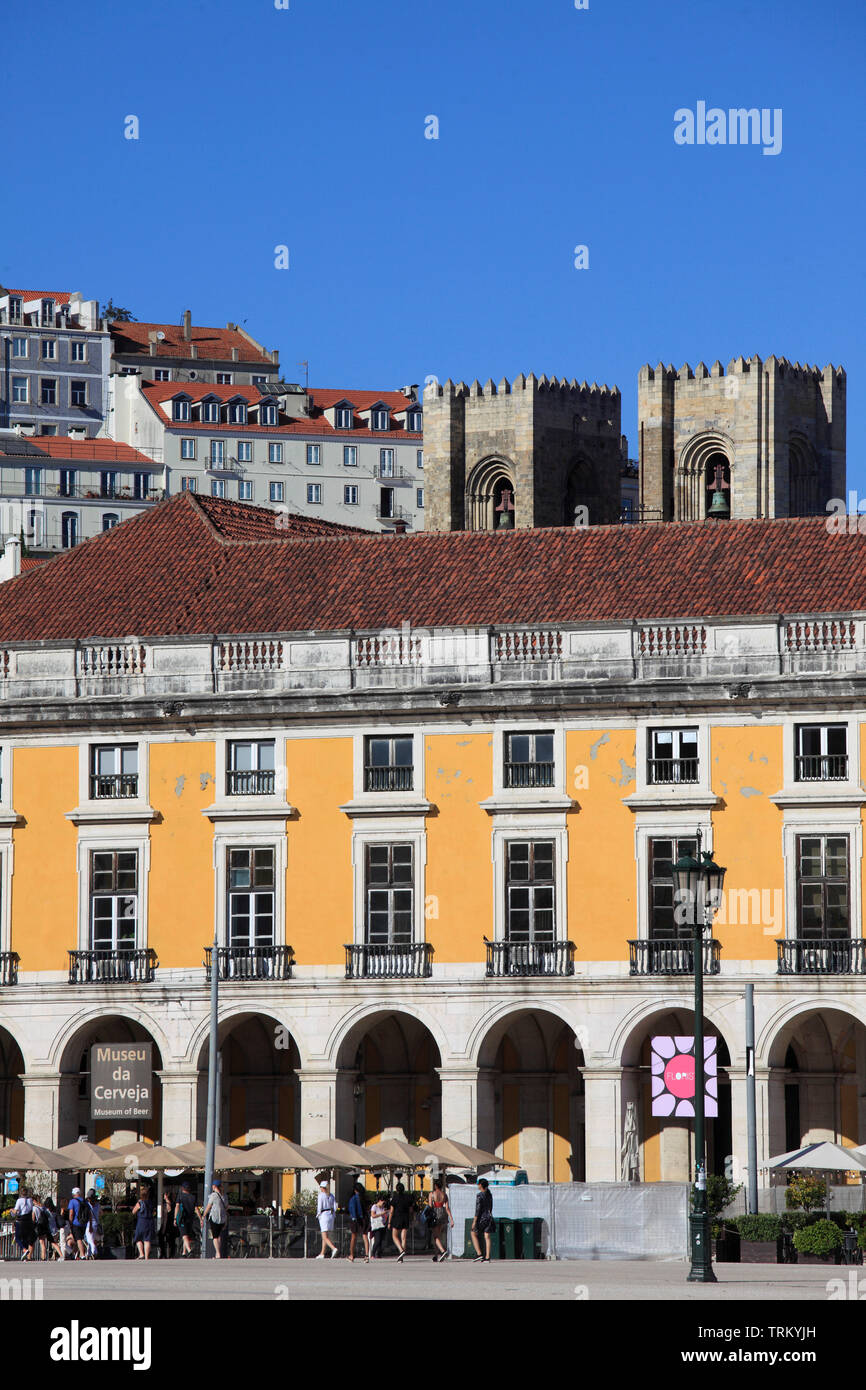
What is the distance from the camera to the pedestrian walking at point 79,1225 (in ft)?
174

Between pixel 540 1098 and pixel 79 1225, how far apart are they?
13776mm

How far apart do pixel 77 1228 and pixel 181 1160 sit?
4.22 m

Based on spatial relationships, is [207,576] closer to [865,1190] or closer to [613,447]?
[865,1190]

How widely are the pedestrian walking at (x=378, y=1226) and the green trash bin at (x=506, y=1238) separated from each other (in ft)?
9.21

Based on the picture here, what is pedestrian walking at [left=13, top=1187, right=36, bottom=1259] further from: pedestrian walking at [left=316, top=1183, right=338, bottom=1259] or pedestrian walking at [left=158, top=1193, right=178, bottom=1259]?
pedestrian walking at [left=316, top=1183, right=338, bottom=1259]

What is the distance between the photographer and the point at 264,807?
63.8m

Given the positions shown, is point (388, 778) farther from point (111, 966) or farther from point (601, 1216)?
point (601, 1216)

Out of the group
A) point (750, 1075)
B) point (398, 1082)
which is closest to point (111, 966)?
point (398, 1082)

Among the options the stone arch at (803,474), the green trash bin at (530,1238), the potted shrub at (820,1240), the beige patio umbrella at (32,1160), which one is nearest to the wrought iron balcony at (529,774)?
the beige patio umbrella at (32,1160)

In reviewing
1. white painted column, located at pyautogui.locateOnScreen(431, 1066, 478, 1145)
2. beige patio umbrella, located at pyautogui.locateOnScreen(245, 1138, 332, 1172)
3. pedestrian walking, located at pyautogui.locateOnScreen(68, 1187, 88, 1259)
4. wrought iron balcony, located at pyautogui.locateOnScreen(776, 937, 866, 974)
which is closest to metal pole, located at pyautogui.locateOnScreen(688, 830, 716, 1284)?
beige patio umbrella, located at pyautogui.locateOnScreen(245, 1138, 332, 1172)

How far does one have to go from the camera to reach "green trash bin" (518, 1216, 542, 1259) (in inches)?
1955
